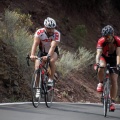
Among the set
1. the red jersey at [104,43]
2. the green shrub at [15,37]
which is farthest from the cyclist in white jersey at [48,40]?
the green shrub at [15,37]

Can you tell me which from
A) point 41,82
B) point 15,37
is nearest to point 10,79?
point 15,37

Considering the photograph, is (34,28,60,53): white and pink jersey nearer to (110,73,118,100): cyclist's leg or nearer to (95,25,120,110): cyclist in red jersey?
(95,25,120,110): cyclist in red jersey

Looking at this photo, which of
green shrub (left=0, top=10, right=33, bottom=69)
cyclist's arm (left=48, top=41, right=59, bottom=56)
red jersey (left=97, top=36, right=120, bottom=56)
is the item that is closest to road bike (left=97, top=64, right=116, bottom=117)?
red jersey (left=97, top=36, right=120, bottom=56)

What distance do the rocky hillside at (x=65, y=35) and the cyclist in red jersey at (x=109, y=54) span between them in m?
3.90

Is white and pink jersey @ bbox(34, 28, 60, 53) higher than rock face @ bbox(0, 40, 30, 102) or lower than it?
higher

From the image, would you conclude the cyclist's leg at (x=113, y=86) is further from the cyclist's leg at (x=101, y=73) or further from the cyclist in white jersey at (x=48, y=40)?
the cyclist in white jersey at (x=48, y=40)

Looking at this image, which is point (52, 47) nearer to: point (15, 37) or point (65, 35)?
point (15, 37)

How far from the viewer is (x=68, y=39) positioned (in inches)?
1062

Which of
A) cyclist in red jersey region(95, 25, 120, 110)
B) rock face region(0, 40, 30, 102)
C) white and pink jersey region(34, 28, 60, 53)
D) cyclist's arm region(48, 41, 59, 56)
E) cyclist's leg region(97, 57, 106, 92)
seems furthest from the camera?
rock face region(0, 40, 30, 102)

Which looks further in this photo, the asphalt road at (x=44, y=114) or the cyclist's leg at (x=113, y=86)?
the cyclist's leg at (x=113, y=86)

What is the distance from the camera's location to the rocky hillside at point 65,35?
1491 cm

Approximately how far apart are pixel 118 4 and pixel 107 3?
155cm

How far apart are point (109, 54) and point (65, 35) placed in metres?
16.1

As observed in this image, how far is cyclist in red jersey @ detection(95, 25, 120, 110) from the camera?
10.8 metres
